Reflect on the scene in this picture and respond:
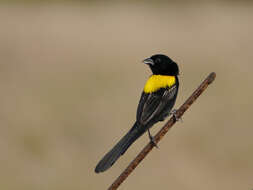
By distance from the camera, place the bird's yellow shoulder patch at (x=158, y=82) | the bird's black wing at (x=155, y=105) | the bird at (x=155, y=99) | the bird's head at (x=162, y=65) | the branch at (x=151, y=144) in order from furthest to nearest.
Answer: the bird's head at (x=162, y=65) → the bird's yellow shoulder patch at (x=158, y=82) → the bird's black wing at (x=155, y=105) → the bird at (x=155, y=99) → the branch at (x=151, y=144)

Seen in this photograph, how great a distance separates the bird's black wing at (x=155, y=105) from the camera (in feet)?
11.6

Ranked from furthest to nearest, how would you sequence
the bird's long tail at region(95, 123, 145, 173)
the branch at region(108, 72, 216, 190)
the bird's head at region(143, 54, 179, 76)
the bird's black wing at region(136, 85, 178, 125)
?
the bird's head at region(143, 54, 179, 76) < the bird's black wing at region(136, 85, 178, 125) < the bird's long tail at region(95, 123, 145, 173) < the branch at region(108, 72, 216, 190)

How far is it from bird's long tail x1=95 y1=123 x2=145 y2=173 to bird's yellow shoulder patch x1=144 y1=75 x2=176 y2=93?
0.48 meters

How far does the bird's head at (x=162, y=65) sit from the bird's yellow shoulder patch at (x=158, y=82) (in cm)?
4

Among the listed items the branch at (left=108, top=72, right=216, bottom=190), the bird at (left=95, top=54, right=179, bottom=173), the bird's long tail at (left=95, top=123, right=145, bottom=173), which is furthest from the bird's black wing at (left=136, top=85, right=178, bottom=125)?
the branch at (left=108, top=72, right=216, bottom=190)

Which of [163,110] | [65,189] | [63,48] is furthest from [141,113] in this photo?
[63,48]

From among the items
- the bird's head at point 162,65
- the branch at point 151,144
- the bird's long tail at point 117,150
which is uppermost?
the branch at point 151,144

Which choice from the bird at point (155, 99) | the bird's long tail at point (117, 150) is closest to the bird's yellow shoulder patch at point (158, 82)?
the bird at point (155, 99)

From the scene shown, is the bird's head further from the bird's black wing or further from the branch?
the branch

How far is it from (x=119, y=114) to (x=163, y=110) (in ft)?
18.4

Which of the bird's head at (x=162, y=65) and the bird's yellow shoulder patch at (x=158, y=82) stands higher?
the bird's head at (x=162, y=65)

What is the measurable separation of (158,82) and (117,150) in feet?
4.18

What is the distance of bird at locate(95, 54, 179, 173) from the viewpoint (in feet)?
10.9

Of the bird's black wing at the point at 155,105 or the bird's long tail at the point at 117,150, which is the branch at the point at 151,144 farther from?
the bird's black wing at the point at 155,105
